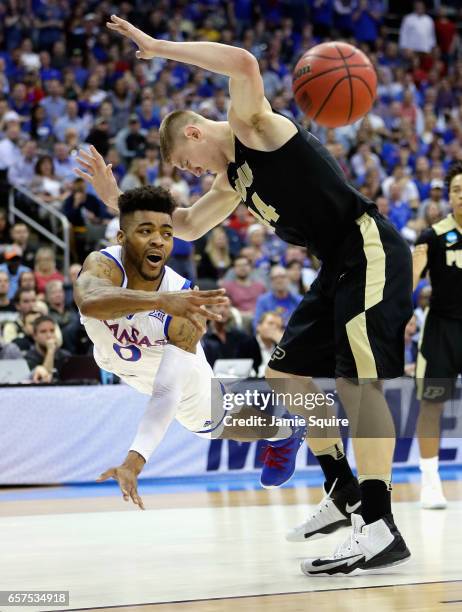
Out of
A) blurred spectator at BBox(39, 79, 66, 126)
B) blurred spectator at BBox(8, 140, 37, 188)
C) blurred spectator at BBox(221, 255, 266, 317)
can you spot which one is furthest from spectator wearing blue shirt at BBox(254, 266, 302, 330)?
blurred spectator at BBox(39, 79, 66, 126)

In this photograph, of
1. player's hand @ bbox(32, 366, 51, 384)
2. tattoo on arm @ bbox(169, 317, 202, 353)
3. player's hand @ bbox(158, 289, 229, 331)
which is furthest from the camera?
player's hand @ bbox(32, 366, 51, 384)

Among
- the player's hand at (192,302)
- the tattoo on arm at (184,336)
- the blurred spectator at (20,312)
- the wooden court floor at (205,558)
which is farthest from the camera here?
the blurred spectator at (20,312)

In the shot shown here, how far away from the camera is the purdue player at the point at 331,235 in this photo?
4.36m

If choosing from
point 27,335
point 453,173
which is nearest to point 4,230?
point 27,335

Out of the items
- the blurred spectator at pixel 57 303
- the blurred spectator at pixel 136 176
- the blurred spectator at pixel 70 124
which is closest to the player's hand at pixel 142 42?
the blurred spectator at pixel 57 303

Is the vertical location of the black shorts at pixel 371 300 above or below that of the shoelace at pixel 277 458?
above

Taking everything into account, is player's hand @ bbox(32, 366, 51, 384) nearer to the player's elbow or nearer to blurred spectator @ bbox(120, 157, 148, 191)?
blurred spectator @ bbox(120, 157, 148, 191)

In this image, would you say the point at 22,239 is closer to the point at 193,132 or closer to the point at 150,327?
the point at 150,327

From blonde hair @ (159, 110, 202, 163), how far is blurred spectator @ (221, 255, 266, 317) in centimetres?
698

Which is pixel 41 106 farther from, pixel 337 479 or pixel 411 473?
pixel 337 479

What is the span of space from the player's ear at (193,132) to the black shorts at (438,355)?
10.5 feet

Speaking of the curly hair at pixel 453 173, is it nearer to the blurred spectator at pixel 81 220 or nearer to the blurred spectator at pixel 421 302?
the blurred spectator at pixel 421 302

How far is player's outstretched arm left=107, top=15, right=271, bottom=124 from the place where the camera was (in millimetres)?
4180

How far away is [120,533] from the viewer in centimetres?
588
